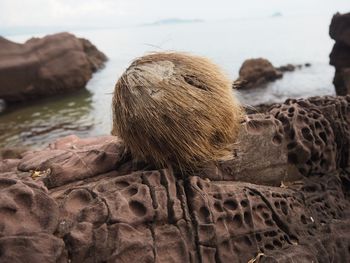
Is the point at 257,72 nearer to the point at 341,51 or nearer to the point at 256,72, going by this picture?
the point at 256,72

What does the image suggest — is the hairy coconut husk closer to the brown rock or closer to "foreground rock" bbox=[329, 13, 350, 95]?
"foreground rock" bbox=[329, 13, 350, 95]

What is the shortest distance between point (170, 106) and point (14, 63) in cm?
1744

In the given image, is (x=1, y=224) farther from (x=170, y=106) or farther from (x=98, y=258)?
(x=170, y=106)

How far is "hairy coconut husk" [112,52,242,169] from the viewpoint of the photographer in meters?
3.52

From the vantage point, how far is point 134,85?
3592mm

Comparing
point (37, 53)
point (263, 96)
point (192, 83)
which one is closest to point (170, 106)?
point (192, 83)

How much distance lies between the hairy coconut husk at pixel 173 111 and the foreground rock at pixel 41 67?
1674cm

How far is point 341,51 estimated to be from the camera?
17.9 metres

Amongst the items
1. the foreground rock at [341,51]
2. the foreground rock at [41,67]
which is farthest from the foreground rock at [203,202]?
the foreground rock at [41,67]

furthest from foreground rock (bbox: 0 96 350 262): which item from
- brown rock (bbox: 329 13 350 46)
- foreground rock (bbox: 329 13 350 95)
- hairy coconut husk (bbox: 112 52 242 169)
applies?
brown rock (bbox: 329 13 350 46)

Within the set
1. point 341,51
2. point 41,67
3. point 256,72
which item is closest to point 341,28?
point 341,51

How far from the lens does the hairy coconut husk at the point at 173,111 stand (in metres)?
3.52

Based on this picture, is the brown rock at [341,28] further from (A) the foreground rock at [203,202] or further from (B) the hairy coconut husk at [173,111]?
(B) the hairy coconut husk at [173,111]

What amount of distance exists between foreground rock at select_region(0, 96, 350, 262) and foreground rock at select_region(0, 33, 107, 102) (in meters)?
15.8
